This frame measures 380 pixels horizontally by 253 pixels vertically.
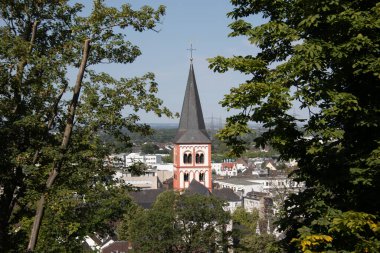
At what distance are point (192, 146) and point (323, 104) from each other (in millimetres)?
54506

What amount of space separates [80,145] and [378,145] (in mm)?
5728

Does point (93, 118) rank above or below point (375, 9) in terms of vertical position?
below

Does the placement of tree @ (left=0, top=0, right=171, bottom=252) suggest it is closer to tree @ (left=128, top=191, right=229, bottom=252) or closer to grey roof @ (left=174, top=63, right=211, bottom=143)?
tree @ (left=128, top=191, right=229, bottom=252)

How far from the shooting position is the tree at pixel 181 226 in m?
35.4

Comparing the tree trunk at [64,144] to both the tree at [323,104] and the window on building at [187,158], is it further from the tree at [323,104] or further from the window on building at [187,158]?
the window on building at [187,158]

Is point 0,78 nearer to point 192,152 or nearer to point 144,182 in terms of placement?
point 192,152

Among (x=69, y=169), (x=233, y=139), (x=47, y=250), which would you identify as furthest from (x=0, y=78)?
(x=47, y=250)

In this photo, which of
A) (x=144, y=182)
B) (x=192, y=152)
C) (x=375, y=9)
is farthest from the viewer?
(x=144, y=182)

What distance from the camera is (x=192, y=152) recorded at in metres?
63.2

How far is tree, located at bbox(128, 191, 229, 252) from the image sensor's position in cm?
3538

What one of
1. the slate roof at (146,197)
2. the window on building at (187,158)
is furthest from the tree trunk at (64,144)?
the slate roof at (146,197)

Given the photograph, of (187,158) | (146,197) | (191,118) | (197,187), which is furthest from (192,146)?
(146,197)

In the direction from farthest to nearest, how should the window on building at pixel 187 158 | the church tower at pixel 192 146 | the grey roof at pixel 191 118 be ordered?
1. the window on building at pixel 187 158
2. the church tower at pixel 192 146
3. the grey roof at pixel 191 118

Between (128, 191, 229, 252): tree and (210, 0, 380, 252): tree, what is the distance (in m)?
26.6
